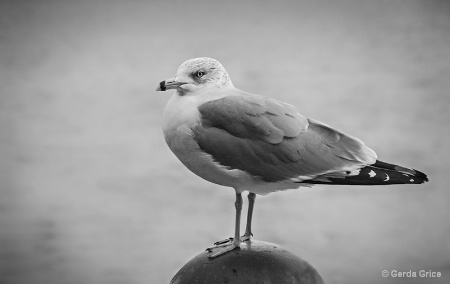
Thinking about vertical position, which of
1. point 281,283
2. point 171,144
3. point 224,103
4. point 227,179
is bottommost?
point 281,283

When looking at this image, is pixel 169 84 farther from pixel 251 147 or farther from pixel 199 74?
pixel 251 147

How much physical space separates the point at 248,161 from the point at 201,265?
544 mm

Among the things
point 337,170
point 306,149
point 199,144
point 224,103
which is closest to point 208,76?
point 224,103

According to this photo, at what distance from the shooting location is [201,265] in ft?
9.00

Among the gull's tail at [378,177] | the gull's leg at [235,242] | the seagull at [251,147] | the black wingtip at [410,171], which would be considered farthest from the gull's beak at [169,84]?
the black wingtip at [410,171]

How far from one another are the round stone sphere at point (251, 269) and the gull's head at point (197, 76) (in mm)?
831

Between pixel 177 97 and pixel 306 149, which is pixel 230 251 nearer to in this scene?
pixel 306 149

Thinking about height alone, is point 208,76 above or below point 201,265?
above

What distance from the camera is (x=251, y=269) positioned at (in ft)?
8.70

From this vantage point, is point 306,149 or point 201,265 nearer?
point 201,265

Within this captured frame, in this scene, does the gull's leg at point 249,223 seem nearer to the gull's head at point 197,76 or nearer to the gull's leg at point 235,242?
the gull's leg at point 235,242

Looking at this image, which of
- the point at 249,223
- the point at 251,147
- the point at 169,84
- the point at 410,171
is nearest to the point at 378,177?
the point at 410,171

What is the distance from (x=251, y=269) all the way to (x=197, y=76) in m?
0.99

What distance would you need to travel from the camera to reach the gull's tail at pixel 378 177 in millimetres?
2799
